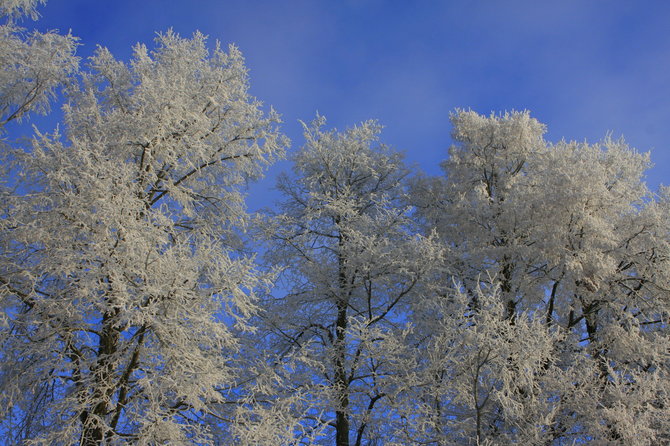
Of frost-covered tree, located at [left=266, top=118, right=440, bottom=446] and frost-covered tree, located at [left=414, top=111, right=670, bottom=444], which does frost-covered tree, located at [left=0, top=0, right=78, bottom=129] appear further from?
frost-covered tree, located at [left=414, top=111, right=670, bottom=444]

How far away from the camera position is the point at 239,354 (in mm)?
10773

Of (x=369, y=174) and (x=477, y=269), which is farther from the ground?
(x=369, y=174)

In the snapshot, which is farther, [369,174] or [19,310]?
[369,174]

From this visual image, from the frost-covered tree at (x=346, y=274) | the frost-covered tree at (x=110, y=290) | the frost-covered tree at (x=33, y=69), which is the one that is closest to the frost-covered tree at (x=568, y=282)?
the frost-covered tree at (x=346, y=274)

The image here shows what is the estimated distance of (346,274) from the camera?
37.9 ft

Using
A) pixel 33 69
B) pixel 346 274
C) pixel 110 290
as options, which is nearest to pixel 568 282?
pixel 346 274

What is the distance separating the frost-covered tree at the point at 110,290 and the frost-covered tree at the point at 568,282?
4.20 meters

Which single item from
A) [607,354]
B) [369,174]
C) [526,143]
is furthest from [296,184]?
[607,354]

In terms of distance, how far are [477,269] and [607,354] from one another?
3.21 metres

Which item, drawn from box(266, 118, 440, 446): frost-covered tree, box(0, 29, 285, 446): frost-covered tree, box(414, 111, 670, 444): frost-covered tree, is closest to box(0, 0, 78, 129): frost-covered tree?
box(0, 29, 285, 446): frost-covered tree

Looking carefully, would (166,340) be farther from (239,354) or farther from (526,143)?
(526,143)

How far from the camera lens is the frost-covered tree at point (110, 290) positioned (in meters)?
7.33

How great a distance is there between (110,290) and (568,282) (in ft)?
29.3

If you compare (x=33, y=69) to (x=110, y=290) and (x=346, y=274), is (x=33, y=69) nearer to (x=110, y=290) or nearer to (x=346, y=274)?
(x=110, y=290)
